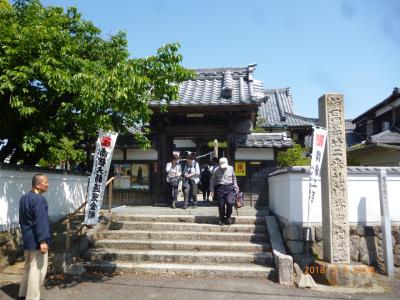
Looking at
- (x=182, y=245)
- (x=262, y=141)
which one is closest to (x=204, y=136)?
(x=262, y=141)

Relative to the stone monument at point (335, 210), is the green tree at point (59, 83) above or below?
above

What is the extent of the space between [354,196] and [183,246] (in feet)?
13.7

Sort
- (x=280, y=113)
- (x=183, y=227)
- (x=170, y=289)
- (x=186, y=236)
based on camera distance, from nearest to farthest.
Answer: (x=170, y=289)
(x=186, y=236)
(x=183, y=227)
(x=280, y=113)

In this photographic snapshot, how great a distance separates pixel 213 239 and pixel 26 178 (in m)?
4.52

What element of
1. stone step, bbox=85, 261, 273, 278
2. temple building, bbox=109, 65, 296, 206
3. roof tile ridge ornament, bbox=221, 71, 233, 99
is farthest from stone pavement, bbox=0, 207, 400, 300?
roof tile ridge ornament, bbox=221, 71, 233, 99

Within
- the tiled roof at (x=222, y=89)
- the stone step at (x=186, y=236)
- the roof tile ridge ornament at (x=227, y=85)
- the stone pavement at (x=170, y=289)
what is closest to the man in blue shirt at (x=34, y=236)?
the stone pavement at (x=170, y=289)

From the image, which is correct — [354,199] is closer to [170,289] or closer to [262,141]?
[262,141]

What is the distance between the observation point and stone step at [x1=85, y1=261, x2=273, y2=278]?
7.05 meters

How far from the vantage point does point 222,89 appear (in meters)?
12.4

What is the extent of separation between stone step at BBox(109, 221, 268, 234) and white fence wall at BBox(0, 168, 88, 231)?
1833mm

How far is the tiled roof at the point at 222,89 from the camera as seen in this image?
11.5m

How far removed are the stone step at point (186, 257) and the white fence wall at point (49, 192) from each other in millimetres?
1903

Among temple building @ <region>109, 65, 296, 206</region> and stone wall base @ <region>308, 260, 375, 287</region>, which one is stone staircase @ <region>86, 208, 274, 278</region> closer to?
stone wall base @ <region>308, 260, 375, 287</region>

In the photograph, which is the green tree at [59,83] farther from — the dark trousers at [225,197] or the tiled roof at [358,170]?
the tiled roof at [358,170]
